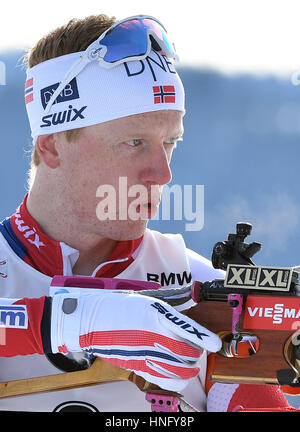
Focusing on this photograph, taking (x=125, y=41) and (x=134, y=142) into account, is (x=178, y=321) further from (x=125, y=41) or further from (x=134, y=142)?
(x=125, y=41)

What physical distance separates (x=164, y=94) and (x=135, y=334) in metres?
0.70

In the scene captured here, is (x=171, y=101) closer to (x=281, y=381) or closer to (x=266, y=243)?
(x=281, y=381)

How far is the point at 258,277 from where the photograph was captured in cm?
151

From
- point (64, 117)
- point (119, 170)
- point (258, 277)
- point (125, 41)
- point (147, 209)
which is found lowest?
point (258, 277)

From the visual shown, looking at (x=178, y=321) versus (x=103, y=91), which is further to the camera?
(x=103, y=91)

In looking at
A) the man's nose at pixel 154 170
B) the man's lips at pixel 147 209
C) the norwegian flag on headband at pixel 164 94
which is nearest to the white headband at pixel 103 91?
the norwegian flag on headband at pixel 164 94

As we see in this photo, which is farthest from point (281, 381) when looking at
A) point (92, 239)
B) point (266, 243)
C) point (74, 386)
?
point (266, 243)

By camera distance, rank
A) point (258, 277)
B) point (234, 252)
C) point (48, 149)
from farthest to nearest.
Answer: point (48, 149) < point (234, 252) < point (258, 277)

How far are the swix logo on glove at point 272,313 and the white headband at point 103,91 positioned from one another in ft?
2.10

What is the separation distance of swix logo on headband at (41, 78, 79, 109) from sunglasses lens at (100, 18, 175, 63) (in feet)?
0.37

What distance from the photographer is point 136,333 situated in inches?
60.1

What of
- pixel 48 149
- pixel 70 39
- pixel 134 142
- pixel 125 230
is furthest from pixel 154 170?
pixel 70 39

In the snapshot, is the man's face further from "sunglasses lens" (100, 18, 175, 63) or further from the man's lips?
"sunglasses lens" (100, 18, 175, 63)

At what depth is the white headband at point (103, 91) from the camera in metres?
1.91
